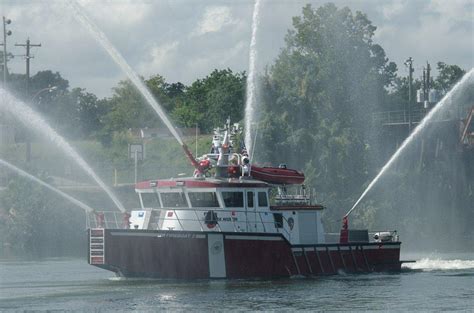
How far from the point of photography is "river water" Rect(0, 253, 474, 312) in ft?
153

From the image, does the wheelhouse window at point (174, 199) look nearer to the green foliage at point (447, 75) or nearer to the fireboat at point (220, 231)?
the fireboat at point (220, 231)

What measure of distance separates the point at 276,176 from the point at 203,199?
159 inches

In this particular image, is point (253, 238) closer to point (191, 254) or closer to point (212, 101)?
point (191, 254)

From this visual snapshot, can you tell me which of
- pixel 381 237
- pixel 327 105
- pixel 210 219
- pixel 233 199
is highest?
pixel 327 105

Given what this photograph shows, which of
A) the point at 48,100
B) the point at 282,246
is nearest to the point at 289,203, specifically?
the point at 282,246

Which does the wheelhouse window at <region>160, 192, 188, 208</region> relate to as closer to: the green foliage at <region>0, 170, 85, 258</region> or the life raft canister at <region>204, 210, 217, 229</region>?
the life raft canister at <region>204, 210, 217, 229</region>

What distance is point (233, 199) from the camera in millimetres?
54531

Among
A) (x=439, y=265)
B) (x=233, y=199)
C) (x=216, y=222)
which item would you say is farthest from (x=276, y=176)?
(x=439, y=265)

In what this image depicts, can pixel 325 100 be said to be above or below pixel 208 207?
above

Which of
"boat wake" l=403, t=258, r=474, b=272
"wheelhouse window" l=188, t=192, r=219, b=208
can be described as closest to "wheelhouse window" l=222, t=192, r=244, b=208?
"wheelhouse window" l=188, t=192, r=219, b=208

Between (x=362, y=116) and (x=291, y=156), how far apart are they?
955 cm

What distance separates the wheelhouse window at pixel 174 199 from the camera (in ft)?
179

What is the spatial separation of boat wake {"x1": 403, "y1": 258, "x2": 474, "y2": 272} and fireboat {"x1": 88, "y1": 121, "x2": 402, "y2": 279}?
21.5 ft

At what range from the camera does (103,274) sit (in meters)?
60.0
